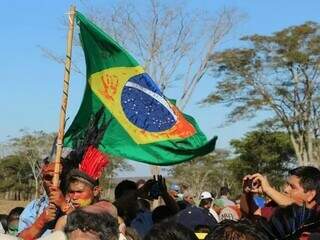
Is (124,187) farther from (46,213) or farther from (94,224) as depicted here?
(94,224)

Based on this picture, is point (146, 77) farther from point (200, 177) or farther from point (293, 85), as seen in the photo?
point (200, 177)

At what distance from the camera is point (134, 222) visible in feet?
18.6

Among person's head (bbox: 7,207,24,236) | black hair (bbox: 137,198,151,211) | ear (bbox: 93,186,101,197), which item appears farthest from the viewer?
person's head (bbox: 7,207,24,236)

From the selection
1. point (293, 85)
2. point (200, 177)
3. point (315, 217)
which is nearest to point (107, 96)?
point (315, 217)

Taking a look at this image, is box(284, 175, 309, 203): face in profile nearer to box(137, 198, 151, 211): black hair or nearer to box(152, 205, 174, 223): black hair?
box(152, 205, 174, 223): black hair

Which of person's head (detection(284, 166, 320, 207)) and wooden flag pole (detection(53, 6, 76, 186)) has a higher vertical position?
wooden flag pole (detection(53, 6, 76, 186))

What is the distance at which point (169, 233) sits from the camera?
9.50 ft

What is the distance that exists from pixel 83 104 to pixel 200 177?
154ft

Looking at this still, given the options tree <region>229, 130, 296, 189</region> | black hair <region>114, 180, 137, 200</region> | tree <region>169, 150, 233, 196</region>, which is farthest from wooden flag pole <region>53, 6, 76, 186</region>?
tree <region>169, 150, 233, 196</region>

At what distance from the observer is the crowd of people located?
274 cm

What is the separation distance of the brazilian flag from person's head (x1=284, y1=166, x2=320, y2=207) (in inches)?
61.5

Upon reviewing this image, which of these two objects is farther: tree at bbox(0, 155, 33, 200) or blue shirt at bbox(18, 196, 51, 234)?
tree at bbox(0, 155, 33, 200)

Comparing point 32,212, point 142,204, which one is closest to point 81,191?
point 32,212

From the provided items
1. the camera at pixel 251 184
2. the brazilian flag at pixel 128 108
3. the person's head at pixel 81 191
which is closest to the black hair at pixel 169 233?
the camera at pixel 251 184
